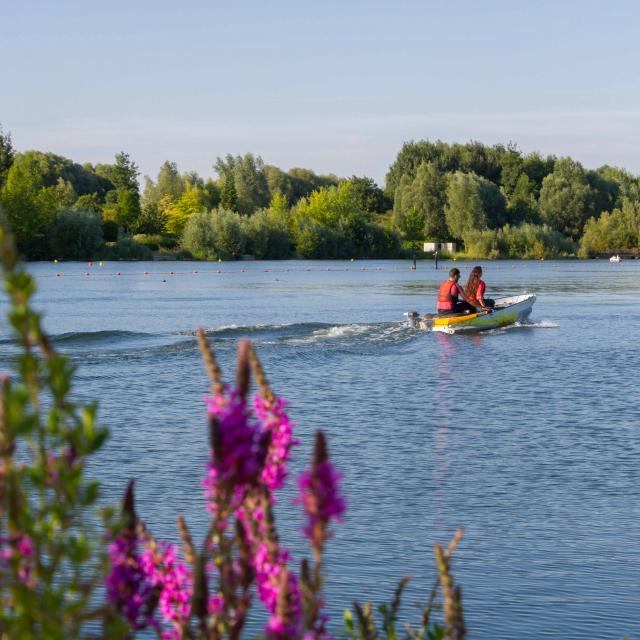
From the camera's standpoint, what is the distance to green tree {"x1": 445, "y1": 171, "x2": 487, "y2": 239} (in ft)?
392

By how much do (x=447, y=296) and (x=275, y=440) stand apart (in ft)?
103

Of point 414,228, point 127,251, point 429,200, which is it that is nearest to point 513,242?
point 414,228

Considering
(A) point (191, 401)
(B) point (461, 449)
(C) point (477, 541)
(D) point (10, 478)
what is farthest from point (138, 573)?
(A) point (191, 401)

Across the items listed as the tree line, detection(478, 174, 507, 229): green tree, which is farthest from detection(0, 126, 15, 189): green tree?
detection(478, 174, 507, 229): green tree

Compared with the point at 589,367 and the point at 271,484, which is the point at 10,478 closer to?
the point at 271,484

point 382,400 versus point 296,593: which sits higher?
point 296,593

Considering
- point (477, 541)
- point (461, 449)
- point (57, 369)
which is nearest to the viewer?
point (57, 369)

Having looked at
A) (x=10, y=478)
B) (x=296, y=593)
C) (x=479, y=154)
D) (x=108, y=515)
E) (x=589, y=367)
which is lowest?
(x=589, y=367)

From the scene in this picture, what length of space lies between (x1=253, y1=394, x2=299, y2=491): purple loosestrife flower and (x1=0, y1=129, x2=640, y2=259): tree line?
110566 millimetres

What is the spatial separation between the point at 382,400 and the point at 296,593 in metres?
18.7

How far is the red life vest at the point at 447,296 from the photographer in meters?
34.3

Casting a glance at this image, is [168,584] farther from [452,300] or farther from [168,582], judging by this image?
[452,300]

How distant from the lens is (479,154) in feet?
480

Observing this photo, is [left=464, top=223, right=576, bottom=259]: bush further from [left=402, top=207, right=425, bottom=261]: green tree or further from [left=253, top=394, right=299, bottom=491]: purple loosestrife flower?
[left=253, top=394, right=299, bottom=491]: purple loosestrife flower
